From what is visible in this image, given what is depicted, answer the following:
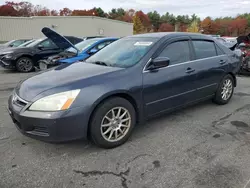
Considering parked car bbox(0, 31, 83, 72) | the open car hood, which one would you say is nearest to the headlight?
parked car bbox(0, 31, 83, 72)

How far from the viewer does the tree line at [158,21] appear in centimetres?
6431

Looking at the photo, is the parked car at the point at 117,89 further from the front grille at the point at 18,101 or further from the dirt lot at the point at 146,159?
the dirt lot at the point at 146,159

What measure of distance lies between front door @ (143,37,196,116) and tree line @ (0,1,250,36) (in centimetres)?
6271

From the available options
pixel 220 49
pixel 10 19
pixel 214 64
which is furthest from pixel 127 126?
pixel 10 19

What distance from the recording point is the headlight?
254 centimetres

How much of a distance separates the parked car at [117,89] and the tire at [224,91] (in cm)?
29

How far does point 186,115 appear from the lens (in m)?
4.22

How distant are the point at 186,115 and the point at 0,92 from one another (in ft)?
15.9

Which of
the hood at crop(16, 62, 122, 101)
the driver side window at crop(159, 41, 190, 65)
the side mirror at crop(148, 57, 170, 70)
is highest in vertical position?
the driver side window at crop(159, 41, 190, 65)

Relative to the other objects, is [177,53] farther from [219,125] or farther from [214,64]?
[219,125]

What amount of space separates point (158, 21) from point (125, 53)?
8410 cm

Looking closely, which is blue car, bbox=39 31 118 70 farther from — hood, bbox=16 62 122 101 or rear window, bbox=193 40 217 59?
rear window, bbox=193 40 217 59

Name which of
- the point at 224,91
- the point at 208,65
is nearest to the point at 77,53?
the point at 208,65

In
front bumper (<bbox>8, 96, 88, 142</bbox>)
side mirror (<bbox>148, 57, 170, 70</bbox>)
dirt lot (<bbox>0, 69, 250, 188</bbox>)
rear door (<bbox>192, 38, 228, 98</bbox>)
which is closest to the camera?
dirt lot (<bbox>0, 69, 250, 188</bbox>)
